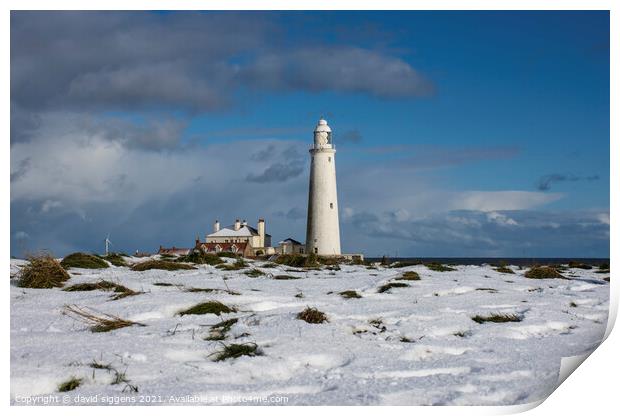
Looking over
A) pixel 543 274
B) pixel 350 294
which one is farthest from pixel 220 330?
pixel 543 274

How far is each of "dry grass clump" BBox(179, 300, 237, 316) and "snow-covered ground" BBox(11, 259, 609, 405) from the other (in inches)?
5.0

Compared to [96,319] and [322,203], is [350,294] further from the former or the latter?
[322,203]

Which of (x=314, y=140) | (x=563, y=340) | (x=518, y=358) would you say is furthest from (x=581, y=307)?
(x=314, y=140)

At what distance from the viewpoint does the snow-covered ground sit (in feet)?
13.0

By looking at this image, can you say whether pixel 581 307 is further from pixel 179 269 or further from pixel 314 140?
pixel 314 140

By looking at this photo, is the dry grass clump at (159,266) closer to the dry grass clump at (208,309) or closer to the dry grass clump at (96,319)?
the dry grass clump at (96,319)

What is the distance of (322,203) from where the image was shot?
37.9m

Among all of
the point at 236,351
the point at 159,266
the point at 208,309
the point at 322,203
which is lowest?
the point at 236,351

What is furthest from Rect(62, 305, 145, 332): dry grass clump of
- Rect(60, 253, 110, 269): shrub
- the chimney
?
the chimney

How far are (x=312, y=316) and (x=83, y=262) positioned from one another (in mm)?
7220

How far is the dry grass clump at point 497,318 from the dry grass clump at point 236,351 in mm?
2605

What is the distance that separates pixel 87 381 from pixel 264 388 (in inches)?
48.0

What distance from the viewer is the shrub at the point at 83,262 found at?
447 inches

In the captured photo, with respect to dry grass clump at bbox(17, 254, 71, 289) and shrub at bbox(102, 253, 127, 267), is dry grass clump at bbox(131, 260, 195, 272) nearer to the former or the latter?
shrub at bbox(102, 253, 127, 267)
